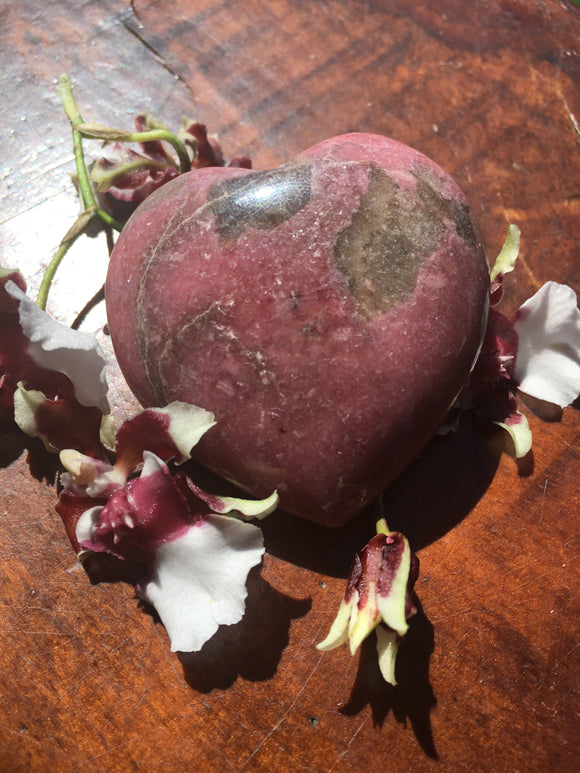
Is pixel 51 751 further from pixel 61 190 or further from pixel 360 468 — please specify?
pixel 61 190

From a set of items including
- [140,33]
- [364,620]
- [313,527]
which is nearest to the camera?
[364,620]

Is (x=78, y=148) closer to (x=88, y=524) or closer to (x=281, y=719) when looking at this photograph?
(x=88, y=524)

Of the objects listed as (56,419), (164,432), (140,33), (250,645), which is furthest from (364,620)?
(140,33)

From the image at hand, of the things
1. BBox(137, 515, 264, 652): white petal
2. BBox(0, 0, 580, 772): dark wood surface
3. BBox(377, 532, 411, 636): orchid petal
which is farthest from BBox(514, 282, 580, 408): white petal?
BBox(137, 515, 264, 652): white petal

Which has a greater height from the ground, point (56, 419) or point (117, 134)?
point (117, 134)

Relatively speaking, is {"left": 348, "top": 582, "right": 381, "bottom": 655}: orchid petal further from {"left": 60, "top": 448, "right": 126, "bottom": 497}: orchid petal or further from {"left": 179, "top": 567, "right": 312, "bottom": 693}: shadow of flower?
{"left": 60, "top": 448, "right": 126, "bottom": 497}: orchid petal

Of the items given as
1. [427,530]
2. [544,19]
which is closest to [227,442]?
[427,530]

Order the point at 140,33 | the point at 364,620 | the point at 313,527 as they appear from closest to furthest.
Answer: the point at 364,620, the point at 313,527, the point at 140,33
